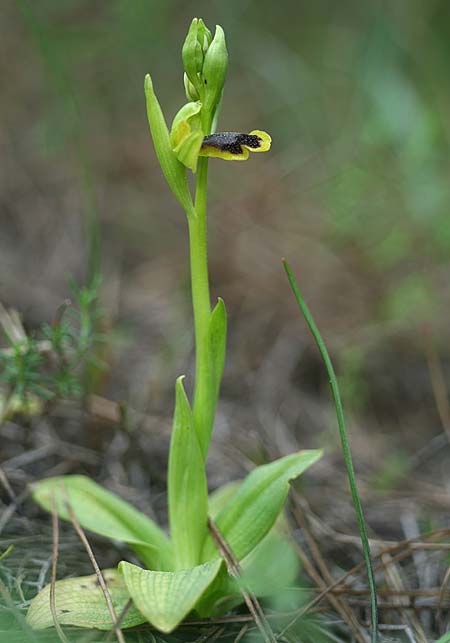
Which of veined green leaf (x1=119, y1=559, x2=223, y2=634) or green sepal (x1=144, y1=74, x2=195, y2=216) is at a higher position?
Answer: green sepal (x1=144, y1=74, x2=195, y2=216)

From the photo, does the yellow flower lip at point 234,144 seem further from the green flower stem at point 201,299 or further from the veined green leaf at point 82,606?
the veined green leaf at point 82,606

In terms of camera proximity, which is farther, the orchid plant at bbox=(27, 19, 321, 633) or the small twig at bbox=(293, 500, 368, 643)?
the small twig at bbox=(293, 500, 368, 643)

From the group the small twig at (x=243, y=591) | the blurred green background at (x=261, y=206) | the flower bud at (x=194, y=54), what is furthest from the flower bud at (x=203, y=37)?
the small twig at (x=243, y=591)

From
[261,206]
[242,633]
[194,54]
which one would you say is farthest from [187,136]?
[261,206]

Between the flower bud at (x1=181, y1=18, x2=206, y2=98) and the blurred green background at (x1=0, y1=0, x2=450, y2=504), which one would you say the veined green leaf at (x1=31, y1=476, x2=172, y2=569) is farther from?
the flower bud at (x1=181, y1=18, x2=206, y2=98)

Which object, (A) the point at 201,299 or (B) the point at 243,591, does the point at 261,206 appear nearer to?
(A) the point at 201,299

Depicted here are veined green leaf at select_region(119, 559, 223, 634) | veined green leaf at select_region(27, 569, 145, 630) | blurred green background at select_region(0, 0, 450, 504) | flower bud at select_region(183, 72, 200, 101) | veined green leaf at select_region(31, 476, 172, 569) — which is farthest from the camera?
blurred green background at select_region(0, 0, 450, 504)

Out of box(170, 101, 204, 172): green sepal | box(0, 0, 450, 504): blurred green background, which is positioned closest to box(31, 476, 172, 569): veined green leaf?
box(0, 0, 450, 504): blurred green background

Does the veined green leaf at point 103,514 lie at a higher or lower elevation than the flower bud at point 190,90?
lower
